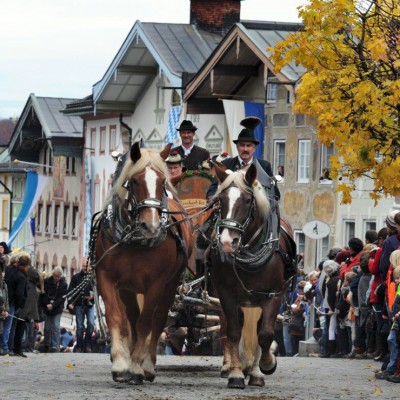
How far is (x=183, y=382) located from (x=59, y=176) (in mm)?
61981

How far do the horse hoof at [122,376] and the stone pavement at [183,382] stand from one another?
0.09 metres

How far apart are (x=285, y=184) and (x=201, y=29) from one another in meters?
13.0

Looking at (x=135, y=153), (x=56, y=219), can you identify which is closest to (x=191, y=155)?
(x=135, y=153)

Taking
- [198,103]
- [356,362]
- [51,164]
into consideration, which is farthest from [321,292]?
[51,164]

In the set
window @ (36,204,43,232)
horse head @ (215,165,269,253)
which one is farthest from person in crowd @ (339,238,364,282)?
window @ (36,204,43,232)

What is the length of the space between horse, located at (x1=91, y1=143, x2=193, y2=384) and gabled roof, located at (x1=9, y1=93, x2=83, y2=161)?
57.3m

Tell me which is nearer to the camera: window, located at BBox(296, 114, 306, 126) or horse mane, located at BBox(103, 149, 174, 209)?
horse mane, located at BBox(103, 149, 174, 209)

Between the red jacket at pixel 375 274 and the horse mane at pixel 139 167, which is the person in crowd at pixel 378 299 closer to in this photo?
the red jacket at pixel 375 274

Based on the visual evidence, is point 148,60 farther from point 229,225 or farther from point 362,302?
point 229,225

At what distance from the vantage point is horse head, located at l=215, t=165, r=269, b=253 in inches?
615

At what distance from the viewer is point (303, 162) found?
50.9 m

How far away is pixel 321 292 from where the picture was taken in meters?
27.0

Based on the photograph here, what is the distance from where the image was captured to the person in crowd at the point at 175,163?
758 inches

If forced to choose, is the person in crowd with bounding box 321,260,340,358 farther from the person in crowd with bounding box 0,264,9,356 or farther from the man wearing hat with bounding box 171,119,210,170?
the man wearing hat with bounding box 171,119,210,170
